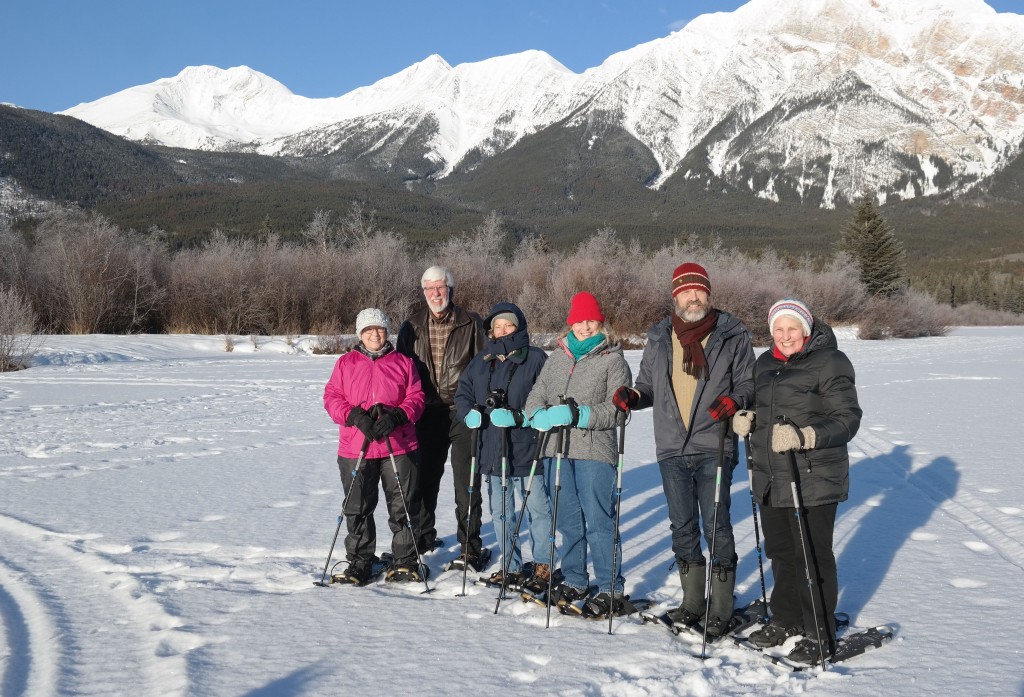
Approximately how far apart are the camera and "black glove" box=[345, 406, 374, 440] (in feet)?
Answer: 2.55

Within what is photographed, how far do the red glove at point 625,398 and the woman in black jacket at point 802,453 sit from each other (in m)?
0.59

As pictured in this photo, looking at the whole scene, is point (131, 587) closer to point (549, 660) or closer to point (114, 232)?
point (549, 660)

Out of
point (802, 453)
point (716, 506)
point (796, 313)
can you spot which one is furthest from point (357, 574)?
point (796, 313)

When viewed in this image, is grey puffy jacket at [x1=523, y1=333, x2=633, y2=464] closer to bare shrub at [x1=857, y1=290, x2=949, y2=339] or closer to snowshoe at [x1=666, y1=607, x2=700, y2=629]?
snowshoe at [x1=666, y1=607, x2=700, y2=629]

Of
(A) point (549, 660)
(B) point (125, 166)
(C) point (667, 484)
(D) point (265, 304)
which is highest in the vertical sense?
(B) point (125, 166)

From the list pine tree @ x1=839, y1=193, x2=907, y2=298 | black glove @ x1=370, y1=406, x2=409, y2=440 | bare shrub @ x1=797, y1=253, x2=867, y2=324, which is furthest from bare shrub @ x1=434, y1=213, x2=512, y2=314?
black glove @ x1=370, y1=406, x2=409, y2=440

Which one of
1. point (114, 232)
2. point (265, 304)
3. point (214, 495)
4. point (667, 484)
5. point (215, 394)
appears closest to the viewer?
point (667, 484)

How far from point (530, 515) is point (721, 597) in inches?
52.8

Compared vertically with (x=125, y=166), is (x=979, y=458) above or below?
below

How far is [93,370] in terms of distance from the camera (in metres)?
20.5


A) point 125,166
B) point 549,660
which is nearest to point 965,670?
point 549,660

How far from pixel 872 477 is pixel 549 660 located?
594cm

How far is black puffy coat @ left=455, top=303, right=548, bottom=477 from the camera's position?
530 cm

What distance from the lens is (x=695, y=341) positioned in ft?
14.5
